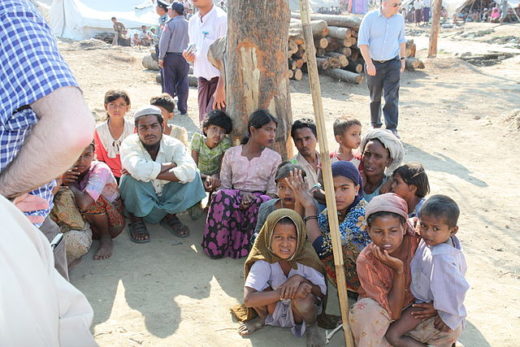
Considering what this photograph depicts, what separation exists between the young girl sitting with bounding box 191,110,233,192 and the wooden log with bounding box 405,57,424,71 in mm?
8758

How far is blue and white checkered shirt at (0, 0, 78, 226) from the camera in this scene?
1.38 meters

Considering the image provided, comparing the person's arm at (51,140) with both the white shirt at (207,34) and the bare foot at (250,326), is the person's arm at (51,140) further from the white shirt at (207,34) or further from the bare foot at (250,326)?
the white shirt at (207,34)

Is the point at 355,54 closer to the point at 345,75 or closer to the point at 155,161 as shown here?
the point at 345,75

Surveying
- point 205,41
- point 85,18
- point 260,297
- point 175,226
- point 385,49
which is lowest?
point 175,226

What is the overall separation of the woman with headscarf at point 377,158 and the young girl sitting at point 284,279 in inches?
34.2

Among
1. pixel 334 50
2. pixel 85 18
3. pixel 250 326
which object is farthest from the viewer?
pixel 85 18

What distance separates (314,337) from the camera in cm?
275

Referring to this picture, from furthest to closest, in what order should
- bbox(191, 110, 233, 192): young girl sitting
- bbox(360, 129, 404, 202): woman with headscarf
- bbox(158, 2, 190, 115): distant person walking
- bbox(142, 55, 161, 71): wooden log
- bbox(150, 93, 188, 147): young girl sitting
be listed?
bbox(142, 55, 161, 71): wooden log, bbox(158, 2, 190, 115): distant person walking, bbox(150, 93, 188, 147): young girl sitting, bbox(191, 110, 233, 192): young girl sitting, bbox(360, 129, 404, 202): woman with headscarf

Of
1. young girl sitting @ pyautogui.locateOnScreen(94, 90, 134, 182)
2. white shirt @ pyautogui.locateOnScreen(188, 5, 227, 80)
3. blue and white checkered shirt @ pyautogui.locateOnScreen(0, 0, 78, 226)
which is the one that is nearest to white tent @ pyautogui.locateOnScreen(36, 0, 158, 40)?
white shirt @ pyautogui.locateOnScreen(188, 5, 227, 80)

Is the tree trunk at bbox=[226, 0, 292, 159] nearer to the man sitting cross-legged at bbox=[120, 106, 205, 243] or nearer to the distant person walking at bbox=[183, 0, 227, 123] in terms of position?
the man sitting cross-legged at bbox=[120, 106, 205, 243]

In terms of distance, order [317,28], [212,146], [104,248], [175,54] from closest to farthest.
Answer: [104,248]
[212,146]
[175,54]
[317,28]

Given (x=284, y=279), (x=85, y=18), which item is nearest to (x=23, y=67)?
(x=284, y=279)

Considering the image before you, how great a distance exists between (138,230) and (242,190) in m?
0.86

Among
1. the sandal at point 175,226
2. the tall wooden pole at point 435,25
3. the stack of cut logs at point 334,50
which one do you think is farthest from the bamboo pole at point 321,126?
the tall wooden pole at point 435,25
